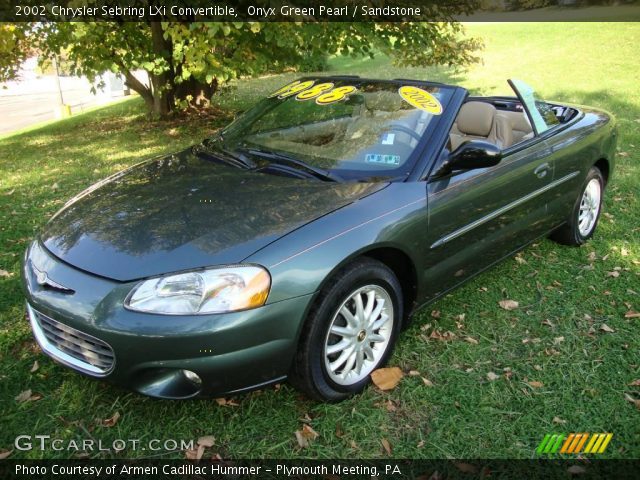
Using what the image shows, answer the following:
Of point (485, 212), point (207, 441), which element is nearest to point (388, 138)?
point (485, 212)

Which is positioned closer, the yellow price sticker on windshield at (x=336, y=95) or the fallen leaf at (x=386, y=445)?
the fallen leaf at (x=386, y=445)

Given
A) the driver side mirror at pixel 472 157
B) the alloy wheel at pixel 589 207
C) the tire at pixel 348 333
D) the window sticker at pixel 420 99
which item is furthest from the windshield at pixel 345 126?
the alloy wheel at pixel 589 207

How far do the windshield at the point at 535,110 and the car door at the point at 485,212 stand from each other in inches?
6.8

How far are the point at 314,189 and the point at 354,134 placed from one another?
0.61 meters

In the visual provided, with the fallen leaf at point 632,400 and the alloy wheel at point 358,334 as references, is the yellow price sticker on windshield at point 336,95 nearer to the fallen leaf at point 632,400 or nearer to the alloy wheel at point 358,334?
the alloy wheel at point 358,334

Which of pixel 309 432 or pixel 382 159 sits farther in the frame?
pixel 382 159

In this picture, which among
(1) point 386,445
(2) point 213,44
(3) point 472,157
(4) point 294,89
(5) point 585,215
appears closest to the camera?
(1) point 386,445

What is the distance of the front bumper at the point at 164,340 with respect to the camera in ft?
6.84

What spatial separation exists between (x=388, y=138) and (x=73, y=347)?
6.33 ft

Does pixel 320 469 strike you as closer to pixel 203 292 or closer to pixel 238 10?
pixel 203 292

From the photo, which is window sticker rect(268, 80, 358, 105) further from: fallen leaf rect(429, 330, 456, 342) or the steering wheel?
fallen leaf rect(429, 330, 456, 342)

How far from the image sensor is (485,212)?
3162 mm

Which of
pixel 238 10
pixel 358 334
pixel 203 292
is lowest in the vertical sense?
pixel 358 334

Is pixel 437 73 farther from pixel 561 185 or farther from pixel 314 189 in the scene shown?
pixel 314 189
